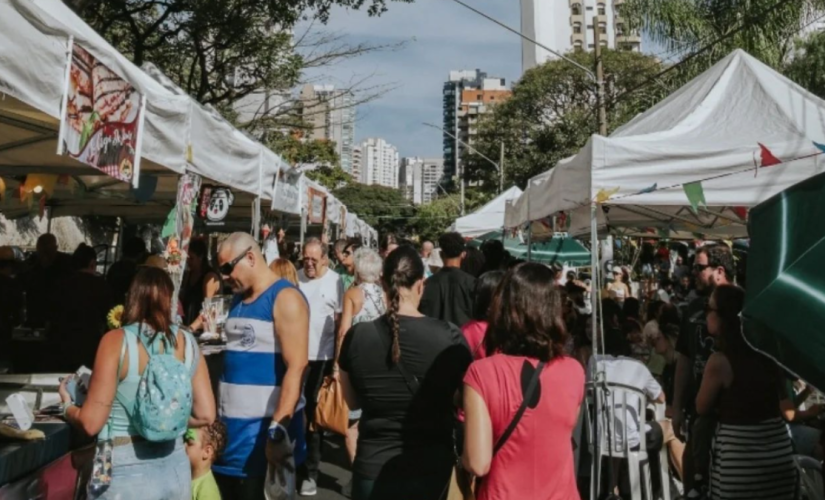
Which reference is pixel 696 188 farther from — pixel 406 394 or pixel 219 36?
pixel 219 36

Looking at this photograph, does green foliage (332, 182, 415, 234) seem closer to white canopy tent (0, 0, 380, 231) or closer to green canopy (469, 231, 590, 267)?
green canopy (469, 231, 590, 267)

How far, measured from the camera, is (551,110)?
169 ft

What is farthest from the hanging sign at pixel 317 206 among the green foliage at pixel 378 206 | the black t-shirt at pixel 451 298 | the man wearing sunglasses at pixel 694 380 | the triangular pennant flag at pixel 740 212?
the green foliage at pixel 378 206

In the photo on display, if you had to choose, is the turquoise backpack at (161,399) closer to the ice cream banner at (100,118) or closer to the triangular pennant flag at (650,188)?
the ice cream banner at (100,118)

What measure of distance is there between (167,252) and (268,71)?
553 inches

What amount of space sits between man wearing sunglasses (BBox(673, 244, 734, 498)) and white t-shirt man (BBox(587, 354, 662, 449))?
0.67 ft

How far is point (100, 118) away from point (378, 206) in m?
87.1

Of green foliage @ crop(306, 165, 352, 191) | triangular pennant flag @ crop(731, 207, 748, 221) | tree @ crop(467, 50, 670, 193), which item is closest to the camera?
triangular pennant flag @ crop(731, 207, 748, 221)

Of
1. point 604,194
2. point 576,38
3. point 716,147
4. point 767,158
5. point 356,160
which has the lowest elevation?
point 604,194

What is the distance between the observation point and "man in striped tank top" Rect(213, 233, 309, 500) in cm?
375

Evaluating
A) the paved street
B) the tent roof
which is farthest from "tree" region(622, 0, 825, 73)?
the paved street

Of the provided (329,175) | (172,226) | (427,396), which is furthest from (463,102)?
(427,396)

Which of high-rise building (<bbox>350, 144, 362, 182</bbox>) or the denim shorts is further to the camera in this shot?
high-rise building (<bbox>350, 144, 362, 182</bbox>)

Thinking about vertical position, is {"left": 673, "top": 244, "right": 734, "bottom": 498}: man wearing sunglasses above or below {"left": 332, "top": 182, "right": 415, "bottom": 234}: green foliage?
below
